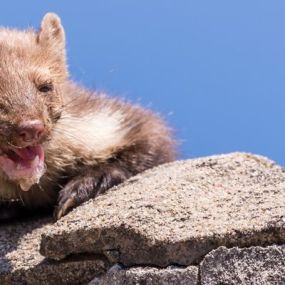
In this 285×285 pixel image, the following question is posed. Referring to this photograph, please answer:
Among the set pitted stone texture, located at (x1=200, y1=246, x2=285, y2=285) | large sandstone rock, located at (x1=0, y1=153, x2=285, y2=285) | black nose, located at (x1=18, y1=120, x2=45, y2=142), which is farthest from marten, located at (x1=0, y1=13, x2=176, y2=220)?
pitted stone texture, located at (x1=200, y1=246, x2=285, y2=285)

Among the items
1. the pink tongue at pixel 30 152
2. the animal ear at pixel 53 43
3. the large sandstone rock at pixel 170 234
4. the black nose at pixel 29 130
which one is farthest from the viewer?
the animal ear at pixel 53 43

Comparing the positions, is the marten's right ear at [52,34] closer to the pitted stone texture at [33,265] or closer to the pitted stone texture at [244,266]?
the pitted stone texture at [33,265]

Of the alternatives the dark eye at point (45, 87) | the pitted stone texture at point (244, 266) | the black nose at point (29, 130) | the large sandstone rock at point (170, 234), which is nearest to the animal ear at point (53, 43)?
the dark eye at point (45, 87)

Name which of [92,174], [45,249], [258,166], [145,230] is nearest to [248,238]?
[145,230]

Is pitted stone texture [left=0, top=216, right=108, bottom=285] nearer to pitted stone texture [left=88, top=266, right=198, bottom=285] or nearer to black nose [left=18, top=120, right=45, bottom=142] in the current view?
pitted stone texture [left=88, top=266, right=198, bottom=285]

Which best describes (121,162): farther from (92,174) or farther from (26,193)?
(26,193)

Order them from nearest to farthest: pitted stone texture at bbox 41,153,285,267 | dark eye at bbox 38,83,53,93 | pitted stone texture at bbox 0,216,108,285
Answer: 1. pitted stone texture at bbox 41,153,285,267
2. pitted stone texture at bbox 0,216,108,285
3. dark eye at bbox 38,83,53,93

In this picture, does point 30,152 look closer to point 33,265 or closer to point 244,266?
point 33,265
